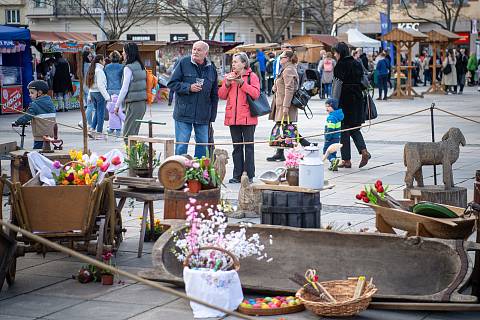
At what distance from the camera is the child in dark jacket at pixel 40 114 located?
12.9m

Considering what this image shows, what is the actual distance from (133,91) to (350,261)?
7944 mm

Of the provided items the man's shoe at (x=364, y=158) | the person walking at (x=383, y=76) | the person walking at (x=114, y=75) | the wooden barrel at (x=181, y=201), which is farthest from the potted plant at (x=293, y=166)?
the person walking at (x=383, y=76)

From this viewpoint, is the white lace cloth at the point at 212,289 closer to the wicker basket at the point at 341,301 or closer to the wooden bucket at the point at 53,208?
the wicker basket at the point at 341,301

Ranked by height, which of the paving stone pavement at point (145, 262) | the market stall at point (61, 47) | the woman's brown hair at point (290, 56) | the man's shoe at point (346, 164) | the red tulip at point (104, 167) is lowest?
the paving stone pavement at point (145, 262)

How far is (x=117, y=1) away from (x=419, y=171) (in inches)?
1640

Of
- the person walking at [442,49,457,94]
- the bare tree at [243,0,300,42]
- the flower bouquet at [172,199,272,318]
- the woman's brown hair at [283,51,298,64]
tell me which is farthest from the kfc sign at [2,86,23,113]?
the bare tree at [243,0,300,42]

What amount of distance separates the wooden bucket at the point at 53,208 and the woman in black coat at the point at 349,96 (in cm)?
730

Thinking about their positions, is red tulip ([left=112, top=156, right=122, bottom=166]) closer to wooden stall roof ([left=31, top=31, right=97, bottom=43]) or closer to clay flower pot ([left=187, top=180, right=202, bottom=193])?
clay flower pot ([left=187, top=180, right=202, bottom=193])

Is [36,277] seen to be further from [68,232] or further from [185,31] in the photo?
[185,31]

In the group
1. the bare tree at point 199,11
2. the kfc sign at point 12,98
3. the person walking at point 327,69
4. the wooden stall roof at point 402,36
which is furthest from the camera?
the bare tree at point 199,11

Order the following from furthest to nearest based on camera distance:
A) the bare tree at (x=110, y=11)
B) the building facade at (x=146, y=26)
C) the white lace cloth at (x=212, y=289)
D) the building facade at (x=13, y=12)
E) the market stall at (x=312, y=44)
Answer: the building facade at (x=13, y=12) → the building facade at (x=146, y=26) → the bare tree at (x=110, y=11) → the market stall at (x=312, y=44) → the white lace cloth at (x=212, y=289)

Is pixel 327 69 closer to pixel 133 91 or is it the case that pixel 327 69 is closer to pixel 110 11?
pixel 133 91

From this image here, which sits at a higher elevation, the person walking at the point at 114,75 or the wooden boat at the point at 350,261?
the person walking at the point at 114,75

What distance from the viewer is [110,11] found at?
61531 millimetres
